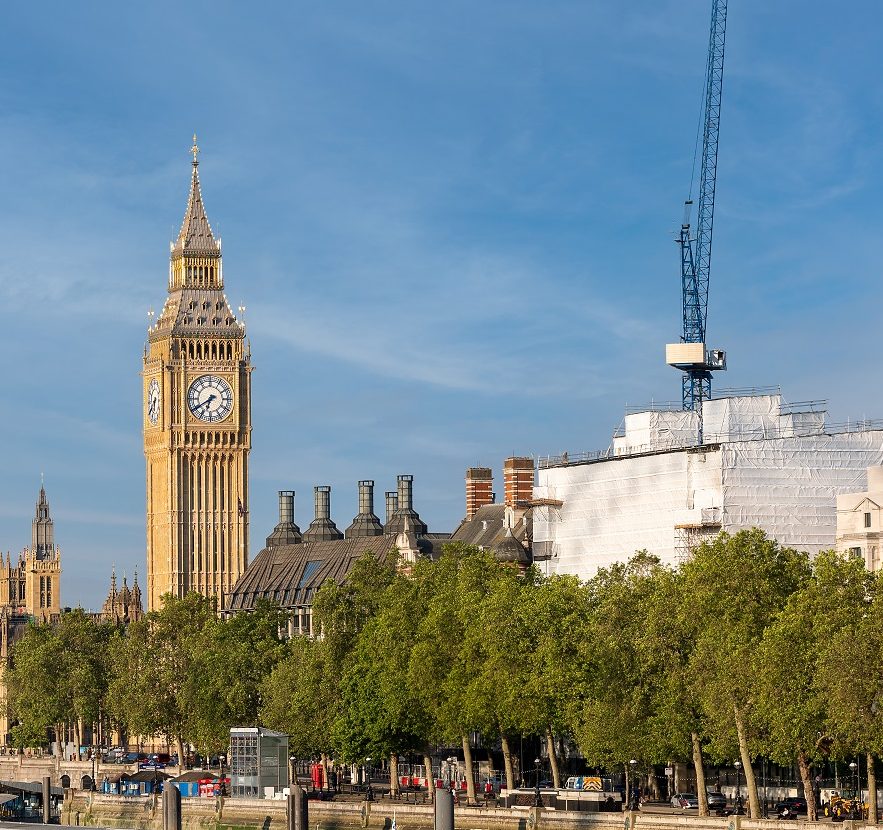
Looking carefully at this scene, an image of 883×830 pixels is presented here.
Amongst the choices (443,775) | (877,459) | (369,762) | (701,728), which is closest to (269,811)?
(369,762)

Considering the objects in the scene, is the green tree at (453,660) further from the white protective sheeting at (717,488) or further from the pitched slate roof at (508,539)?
the pitched slate roof at (508,539)

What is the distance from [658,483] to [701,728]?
40372 millimetres

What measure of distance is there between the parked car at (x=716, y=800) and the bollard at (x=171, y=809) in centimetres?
2930

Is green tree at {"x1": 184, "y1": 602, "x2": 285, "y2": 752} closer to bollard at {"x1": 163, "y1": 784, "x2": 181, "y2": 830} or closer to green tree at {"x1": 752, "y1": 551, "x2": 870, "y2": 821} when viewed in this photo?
bollard at {"x1": 163, "y1": 784, "x2": 181, "y2": 830}

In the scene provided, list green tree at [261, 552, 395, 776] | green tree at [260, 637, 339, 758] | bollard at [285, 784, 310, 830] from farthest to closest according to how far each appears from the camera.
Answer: green tree at [261, 552, 395, 776], green tree at [260, 637, 339, 758], bollard at [285, 784, 310, 830]

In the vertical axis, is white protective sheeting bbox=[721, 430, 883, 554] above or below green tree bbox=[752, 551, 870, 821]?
above

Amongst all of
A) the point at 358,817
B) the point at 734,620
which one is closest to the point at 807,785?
the point at 734,620

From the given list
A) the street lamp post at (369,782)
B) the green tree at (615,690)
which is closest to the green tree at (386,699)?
the street lamp post at (369,782)

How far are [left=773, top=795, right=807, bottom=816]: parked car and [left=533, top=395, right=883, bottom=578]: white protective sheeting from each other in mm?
25515

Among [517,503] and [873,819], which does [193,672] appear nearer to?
[517,503]

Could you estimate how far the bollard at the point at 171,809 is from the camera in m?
132

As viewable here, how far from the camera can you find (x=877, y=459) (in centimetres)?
16250

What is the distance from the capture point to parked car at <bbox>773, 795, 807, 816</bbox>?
125188 millimetres

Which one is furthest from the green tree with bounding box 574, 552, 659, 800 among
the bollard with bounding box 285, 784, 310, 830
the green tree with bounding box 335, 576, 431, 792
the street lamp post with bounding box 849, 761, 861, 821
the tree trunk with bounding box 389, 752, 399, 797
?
the tree trunk with bounding box 389, 752, 399, 797
